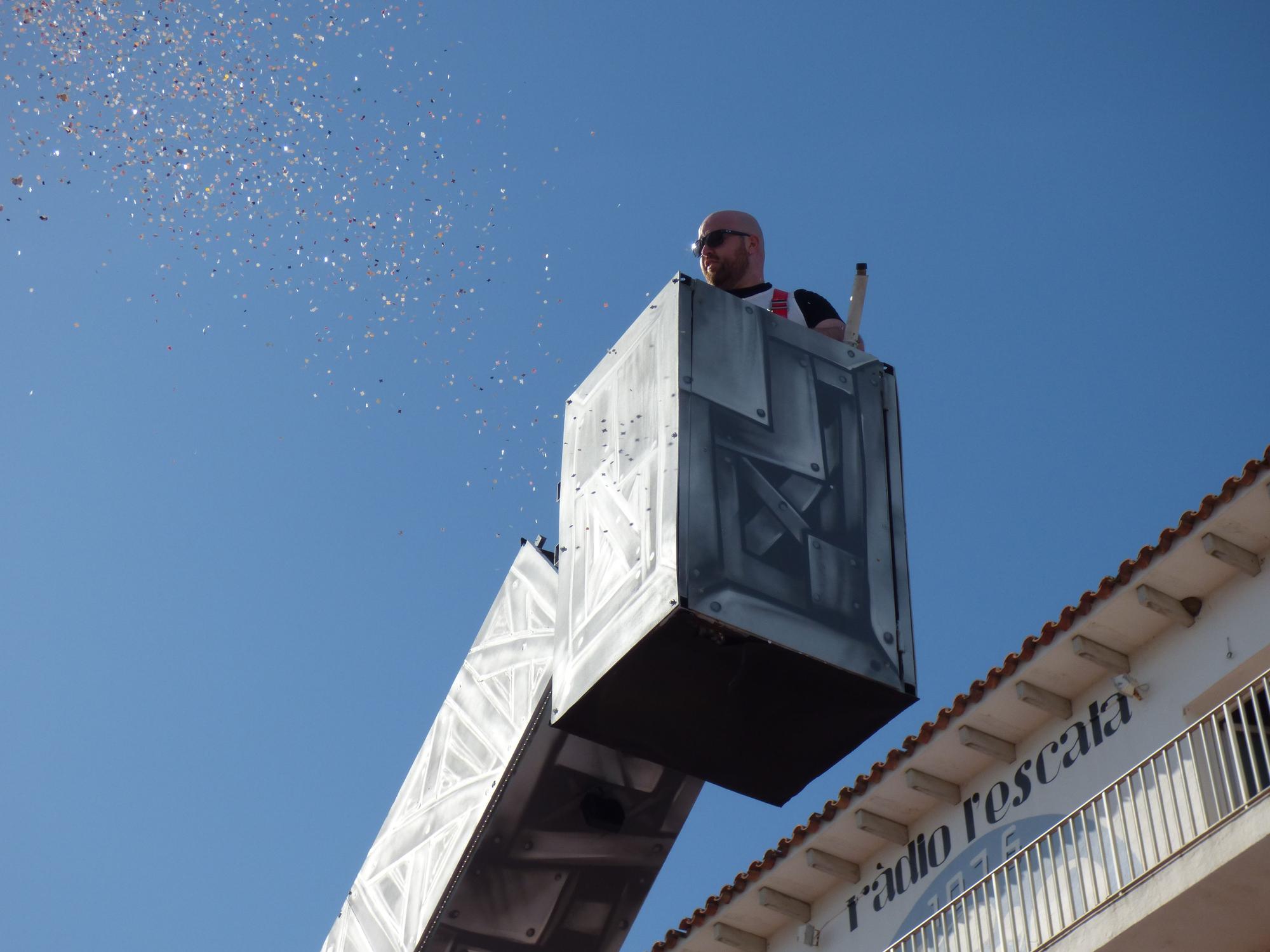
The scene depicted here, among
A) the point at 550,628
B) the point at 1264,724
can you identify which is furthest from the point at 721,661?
the point at 1264,724

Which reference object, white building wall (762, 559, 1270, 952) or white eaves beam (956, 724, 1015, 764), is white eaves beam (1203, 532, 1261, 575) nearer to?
white building wall (762, 559, 1270, 952)

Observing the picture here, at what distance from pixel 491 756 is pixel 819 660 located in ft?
5.46

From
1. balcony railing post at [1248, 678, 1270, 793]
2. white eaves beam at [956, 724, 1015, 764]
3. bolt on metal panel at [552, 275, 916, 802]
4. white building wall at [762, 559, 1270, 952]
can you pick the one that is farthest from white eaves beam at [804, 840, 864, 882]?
bolt on metal panel at [552, 275, 916, 802]

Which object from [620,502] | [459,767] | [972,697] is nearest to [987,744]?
[972,697]

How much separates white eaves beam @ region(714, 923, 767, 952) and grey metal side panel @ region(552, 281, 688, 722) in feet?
42.1

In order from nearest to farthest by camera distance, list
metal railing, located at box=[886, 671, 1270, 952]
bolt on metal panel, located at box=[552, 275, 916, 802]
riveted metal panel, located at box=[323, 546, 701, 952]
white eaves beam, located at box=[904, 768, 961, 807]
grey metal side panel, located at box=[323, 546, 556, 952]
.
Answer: bolt on metal panel, located at box=[552, 275, 916, 802]
riveted metal panel, located at box=[323, 546, 701, 952]
grey metal side panel, located at box=[323, 546, 556, 952]
metal railing, located at box=[886, 671, 1270, 952]
white eaves beam, located at box=[904, 768, 961, 807]

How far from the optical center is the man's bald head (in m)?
6.03

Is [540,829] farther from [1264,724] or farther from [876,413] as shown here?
[1264,724]

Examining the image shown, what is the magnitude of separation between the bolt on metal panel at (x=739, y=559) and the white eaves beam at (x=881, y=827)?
1190 centimetres

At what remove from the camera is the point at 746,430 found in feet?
16.2

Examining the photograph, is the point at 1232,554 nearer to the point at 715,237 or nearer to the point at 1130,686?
the point at 1130,686

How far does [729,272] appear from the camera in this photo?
603 cm

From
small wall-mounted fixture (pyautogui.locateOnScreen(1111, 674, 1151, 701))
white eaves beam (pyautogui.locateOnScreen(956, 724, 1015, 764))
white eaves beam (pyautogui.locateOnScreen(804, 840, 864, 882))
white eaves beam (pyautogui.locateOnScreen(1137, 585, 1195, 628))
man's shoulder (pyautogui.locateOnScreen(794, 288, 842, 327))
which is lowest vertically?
man's shoulder (pyautogui.locateOnScreen(794, 288, 842, 327))

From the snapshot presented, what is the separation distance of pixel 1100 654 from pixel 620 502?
1116cm
